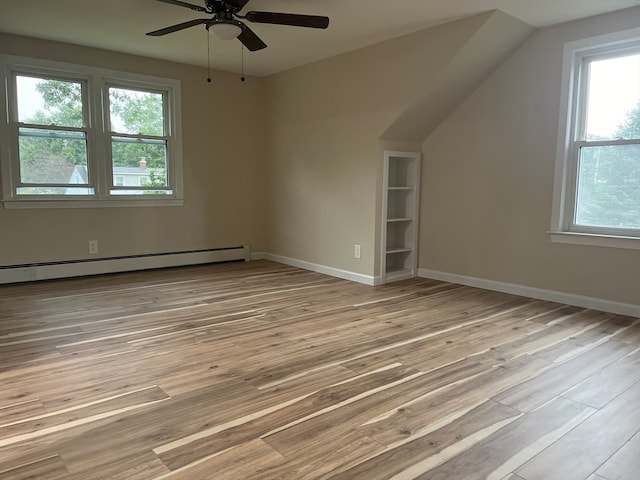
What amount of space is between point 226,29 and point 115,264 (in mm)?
3073

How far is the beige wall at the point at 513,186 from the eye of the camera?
3836mm

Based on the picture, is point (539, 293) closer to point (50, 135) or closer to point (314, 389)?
point (314, 389)

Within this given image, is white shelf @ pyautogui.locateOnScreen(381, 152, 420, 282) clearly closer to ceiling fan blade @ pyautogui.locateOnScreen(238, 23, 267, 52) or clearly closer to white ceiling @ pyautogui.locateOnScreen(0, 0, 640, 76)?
white ceiling @ pyautogui.locateOnScreen(0, 0, 640, 76)

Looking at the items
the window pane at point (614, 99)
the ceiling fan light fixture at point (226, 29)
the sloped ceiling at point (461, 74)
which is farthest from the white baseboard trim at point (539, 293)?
the ceiling fan light fixture at point (226, 29)

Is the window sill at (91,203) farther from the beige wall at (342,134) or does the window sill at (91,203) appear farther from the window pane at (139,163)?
the beige wall at (342,134)

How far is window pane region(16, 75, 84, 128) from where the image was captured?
453 centimetres

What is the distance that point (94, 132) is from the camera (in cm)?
487

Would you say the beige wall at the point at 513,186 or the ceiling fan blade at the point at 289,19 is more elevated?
the ceiling fan blade at the point at 289,19

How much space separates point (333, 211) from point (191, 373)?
2.96 m

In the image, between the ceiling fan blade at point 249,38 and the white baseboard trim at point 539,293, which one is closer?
the ceiling fan blade at point 249,38

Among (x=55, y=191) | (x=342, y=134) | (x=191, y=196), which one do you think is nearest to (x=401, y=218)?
(x=342, y=134)

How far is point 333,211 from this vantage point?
5207 millimetres

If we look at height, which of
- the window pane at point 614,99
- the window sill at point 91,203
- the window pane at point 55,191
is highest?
the window pane at point 614,99

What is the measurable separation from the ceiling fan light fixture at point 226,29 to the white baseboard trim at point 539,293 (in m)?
3.12
